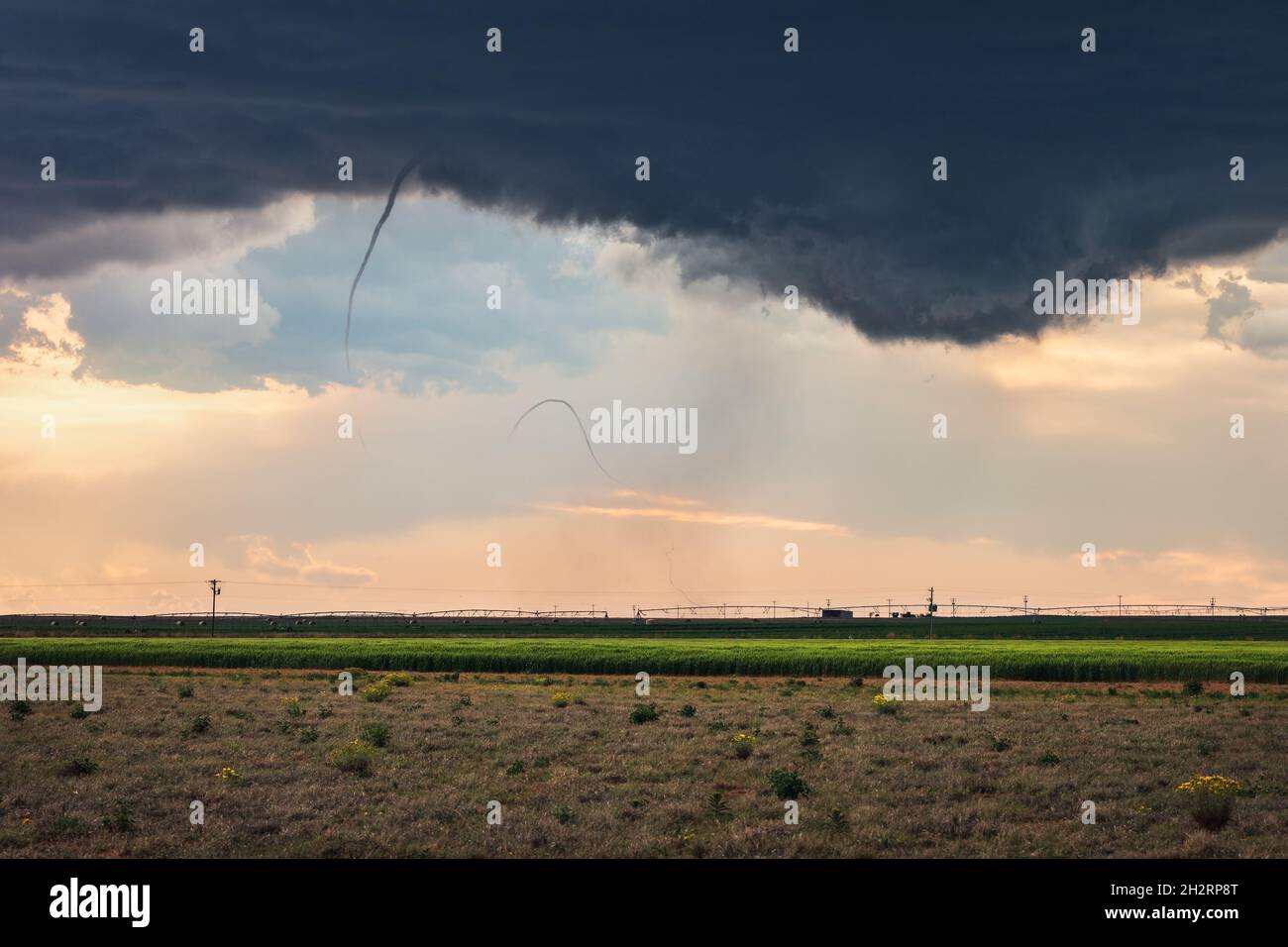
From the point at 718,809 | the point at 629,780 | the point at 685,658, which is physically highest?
the point at 718,809

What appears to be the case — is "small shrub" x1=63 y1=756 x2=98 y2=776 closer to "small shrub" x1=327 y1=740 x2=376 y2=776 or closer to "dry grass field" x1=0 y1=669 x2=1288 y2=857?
"dry grass field" x1=0 y1=669 x2=1288 y2=857

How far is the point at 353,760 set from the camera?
31.9 meters

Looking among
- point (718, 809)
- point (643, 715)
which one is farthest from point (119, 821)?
point (643, 715)

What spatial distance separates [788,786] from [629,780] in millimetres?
4911

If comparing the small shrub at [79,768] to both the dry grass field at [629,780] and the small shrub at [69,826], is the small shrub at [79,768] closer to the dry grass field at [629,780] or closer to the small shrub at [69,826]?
the dry grass field at [629,780]

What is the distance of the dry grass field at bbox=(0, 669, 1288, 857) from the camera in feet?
78.3

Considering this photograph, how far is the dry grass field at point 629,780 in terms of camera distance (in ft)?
78.3

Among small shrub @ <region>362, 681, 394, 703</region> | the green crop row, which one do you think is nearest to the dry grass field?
small shrub @ <region>362, 681, 394, 703</region>

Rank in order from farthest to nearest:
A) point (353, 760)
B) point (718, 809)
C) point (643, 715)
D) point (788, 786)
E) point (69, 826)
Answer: point (643, 715), point (353, 760), point (788, 786), point (718, 809), point (69, 826)

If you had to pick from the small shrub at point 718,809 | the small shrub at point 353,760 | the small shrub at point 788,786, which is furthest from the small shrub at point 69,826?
the small shrub at point 788,786

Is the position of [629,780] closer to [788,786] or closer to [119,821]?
[788,786]
